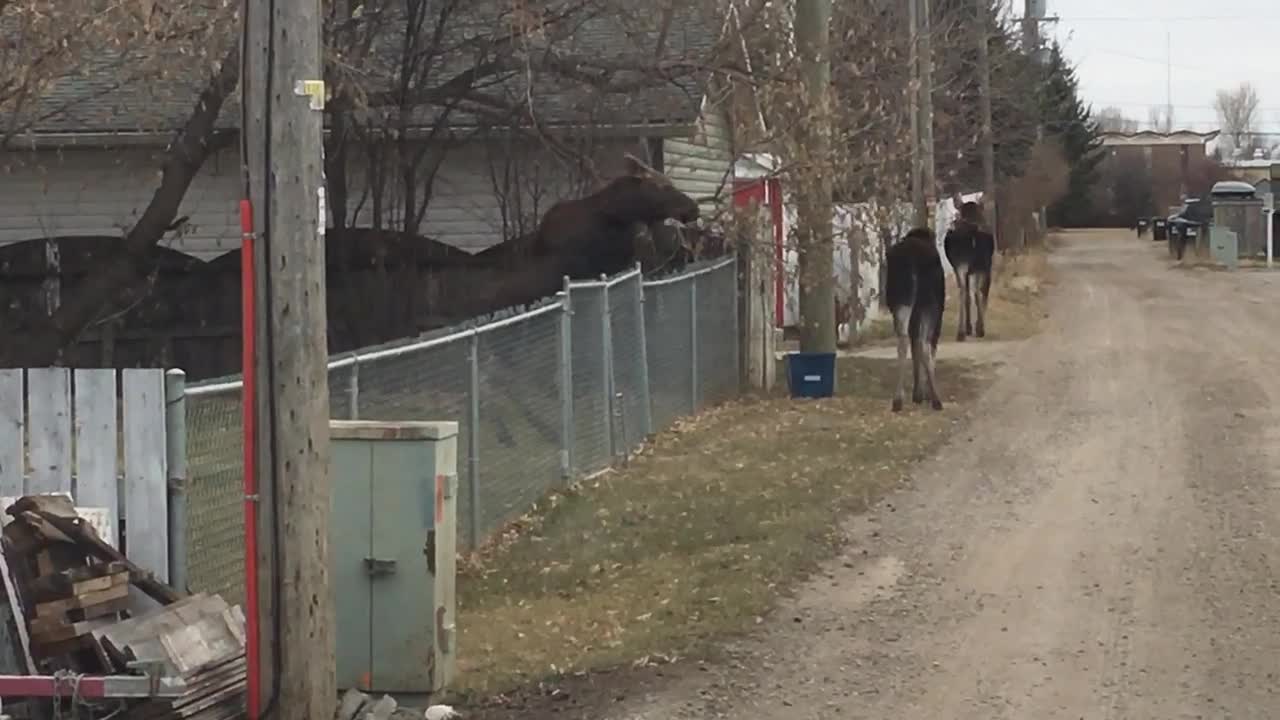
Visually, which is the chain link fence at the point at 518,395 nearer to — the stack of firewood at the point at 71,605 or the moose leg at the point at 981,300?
the stack of firewood at the point at 71,605

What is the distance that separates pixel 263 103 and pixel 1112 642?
15.6 ft

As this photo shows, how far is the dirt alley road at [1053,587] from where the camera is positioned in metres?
7.61

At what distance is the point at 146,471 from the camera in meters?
7.47

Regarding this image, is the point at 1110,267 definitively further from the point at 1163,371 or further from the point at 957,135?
the point at 1163,371

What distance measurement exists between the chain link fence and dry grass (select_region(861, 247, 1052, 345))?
907cm

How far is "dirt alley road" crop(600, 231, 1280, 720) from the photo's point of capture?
7.61m

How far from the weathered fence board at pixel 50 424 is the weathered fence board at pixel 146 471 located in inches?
10.3

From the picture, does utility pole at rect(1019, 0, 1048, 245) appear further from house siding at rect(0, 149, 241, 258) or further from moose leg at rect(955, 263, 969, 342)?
house siding at rect(0, 149, 241, 258)

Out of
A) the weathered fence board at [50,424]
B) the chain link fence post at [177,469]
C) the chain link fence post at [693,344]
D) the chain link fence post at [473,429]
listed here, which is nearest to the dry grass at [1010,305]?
the chain link fence post at [693,344]

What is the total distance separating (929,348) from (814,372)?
1.56m

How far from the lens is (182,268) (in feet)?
65.3

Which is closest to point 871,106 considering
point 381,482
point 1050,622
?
point 1050,622

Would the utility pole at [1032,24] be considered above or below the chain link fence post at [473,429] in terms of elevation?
above

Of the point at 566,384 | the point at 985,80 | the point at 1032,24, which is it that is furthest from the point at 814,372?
the point at 1032,24
